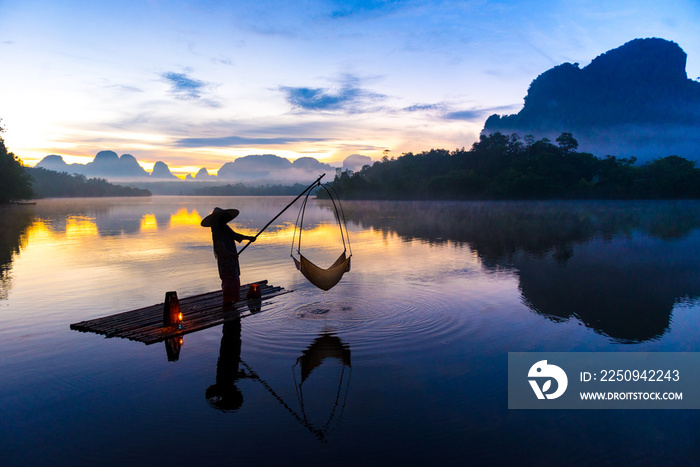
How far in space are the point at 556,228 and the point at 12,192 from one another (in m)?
64.8

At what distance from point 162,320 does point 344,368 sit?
377 cm

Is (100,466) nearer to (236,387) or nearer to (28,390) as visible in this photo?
(236,387)

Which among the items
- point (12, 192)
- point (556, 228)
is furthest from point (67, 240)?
point (12, 192)

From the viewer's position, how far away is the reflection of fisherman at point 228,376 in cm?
513

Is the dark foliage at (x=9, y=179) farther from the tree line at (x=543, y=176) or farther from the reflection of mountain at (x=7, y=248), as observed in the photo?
the tree line at (x=543, y=176)

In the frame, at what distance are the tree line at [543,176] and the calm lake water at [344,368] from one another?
6740cm

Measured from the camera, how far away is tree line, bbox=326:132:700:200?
7262 centimetres

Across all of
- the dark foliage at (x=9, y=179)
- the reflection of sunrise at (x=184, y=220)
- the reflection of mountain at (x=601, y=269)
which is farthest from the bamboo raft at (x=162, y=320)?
the dark foliage at (x=9, y=179)

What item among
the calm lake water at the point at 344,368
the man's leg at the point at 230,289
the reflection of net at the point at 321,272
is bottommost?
the calm lake water at the point at 344,368

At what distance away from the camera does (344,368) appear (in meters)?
6.05

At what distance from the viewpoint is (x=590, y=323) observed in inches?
318

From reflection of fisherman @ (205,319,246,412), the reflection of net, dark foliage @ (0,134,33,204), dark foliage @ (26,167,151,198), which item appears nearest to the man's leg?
reflection of fisherman @ (205,319,246,412)

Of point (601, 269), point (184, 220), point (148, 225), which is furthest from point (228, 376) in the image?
point (184, 220)

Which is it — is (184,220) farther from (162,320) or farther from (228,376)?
(228,376)
